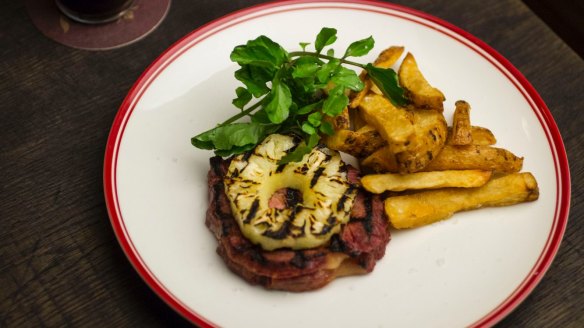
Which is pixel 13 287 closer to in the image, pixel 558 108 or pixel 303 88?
pixel 303 88

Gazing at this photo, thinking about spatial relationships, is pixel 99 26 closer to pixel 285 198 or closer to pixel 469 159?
pixel 285 198

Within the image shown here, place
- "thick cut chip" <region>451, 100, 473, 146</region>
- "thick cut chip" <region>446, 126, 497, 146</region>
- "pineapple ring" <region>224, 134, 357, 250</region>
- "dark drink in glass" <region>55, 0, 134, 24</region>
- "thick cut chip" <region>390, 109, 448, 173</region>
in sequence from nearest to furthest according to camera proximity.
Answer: "pineapple ring" <region>224, 134, 357, 250</region>, "thick cut chip" <region>390, 109, 448, 173</region>, "thick cut chip" <region>451, 100, 473, 146</region>, "thick cut chip" <region>446, 126, 497, 146</region>, "dark drink in glass" <region>55, 0, 134, 24</region>

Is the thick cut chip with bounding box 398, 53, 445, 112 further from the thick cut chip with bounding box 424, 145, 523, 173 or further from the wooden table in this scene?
the wooden table

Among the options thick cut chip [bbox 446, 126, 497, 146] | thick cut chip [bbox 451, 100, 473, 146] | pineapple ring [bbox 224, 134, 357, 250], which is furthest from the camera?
thick cut chip [bbox 446, 126, 497, 146]

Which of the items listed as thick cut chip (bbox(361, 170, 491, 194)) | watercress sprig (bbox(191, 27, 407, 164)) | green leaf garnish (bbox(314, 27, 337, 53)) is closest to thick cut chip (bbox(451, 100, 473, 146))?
thick cut chip (bbox(361, 170, 491, 194))

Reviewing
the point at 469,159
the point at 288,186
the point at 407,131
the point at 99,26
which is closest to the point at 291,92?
the point at 288,186

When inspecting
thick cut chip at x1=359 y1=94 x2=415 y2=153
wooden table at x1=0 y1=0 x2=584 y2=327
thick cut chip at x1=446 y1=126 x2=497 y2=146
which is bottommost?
wooden table at x1=0 y1=0 x2=584 y2=327

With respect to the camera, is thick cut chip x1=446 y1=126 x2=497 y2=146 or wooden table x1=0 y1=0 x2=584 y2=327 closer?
wooden table x1=0 y1=0 x2=584 y2=327
